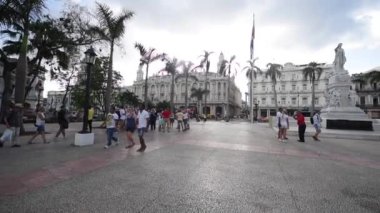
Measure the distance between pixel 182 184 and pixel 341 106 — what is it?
20880 millimetres

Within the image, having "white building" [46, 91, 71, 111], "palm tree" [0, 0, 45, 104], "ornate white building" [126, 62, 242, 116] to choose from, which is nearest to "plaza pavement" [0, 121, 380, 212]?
"palm tree" [0, 0, 45, 104]

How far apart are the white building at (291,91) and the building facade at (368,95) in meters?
7.53

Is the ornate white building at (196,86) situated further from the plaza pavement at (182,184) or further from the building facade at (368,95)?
the plaza pavement at (182,184)

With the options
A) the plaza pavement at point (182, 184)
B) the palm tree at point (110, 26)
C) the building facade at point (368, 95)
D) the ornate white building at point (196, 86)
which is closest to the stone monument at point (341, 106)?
the plaza pavement at point (182, 184)

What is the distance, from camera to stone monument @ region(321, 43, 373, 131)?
17.5 meters

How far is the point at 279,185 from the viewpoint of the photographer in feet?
14.0

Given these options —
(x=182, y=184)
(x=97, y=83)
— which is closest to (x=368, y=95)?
(x=97, y=83)

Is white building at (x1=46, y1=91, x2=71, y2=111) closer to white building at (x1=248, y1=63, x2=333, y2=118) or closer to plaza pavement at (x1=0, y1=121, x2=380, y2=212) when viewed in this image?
plaza pavement at (x1=0, y1=121, x2=380, y2=212)

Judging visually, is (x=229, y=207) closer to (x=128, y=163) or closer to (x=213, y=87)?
(x=128, y=163)

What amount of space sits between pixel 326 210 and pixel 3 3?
487 inches

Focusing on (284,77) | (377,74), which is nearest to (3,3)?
(377,74)

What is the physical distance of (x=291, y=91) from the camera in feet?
216

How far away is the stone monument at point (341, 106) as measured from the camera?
17516 millimetres

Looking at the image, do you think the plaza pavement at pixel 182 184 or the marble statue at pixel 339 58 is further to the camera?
the marble statue at pixel 339 58
